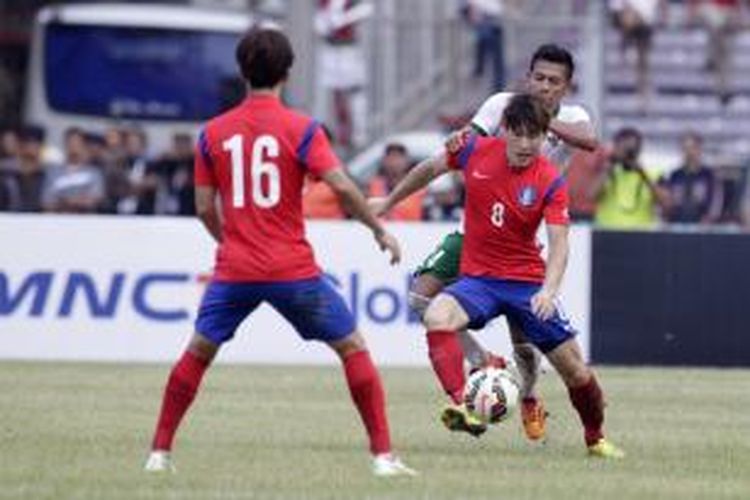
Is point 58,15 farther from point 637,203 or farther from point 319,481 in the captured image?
point 319,481

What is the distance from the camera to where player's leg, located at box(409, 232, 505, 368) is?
16484 mm

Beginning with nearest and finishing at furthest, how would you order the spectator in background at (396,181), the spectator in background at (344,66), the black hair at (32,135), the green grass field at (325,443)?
the green grass field at (325,443), the spectator in background at (396,181), the black hair at (32,135), the spectator in background at (344,66)

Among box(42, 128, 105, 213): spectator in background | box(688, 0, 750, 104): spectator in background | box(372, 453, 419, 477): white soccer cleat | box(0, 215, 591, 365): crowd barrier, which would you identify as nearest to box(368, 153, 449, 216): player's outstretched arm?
box(372, 453, 419, 477): white soccer cleat

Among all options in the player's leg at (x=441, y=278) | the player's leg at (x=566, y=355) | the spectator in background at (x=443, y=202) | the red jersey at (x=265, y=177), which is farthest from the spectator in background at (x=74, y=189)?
the red jersey at (x=265, y=177)

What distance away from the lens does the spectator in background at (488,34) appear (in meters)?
34.2

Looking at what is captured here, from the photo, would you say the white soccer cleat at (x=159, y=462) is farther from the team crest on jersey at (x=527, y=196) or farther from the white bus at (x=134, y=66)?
the white bus at (x=134, y=66)

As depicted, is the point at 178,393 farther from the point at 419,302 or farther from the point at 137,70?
the point at 137,70

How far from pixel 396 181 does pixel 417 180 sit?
10.0 meters

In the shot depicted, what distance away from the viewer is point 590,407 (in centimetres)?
1546

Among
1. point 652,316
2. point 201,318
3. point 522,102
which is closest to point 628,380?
point 652,316

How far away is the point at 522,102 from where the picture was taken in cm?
1512

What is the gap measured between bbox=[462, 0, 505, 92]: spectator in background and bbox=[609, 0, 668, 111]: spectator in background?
1.79 metres

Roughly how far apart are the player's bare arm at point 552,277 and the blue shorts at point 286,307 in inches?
50.4

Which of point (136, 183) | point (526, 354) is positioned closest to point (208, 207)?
point (526, 354)
